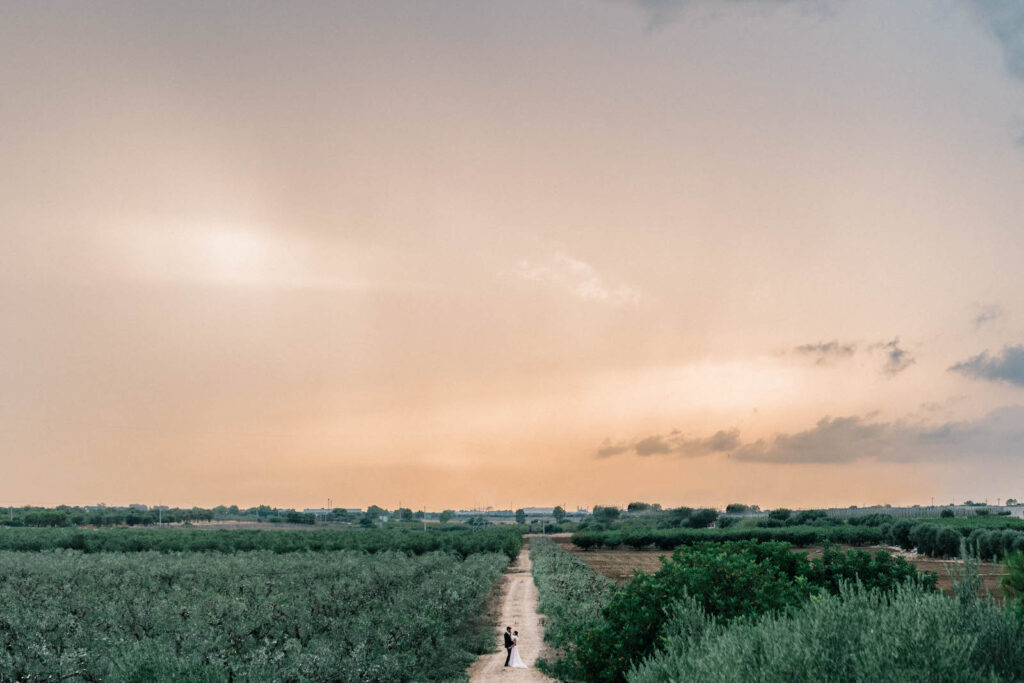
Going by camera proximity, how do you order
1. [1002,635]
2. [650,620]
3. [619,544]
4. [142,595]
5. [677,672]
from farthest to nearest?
1. [619,544]
2. [142,595]
3. [650,620]
4. [677,672]
5. [1002,635]

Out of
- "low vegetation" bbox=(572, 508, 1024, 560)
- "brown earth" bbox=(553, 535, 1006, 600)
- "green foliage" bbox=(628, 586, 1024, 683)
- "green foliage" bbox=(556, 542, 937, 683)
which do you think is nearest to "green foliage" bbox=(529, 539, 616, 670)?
"green foliage" bbox=(556, 542, 937, 683)

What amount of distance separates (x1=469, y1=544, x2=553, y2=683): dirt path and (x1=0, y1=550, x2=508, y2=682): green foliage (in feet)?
2.98

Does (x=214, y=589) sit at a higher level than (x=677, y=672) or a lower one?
lower

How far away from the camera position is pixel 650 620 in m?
19.5

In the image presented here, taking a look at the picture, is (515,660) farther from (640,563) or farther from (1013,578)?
(640,563)

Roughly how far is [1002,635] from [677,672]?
573cm

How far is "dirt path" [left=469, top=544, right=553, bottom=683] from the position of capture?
96.0ft

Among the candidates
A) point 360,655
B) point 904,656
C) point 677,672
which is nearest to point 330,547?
point 360,655

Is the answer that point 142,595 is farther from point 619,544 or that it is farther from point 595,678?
point 619,544

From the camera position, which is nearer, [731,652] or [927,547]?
[731,652]

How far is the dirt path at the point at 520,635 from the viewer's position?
2925cm

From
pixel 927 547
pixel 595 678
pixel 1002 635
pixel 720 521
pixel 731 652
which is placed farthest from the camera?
pixel 720 521

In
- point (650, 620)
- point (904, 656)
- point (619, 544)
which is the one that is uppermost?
point (904, 656)

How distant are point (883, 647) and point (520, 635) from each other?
32.5m
